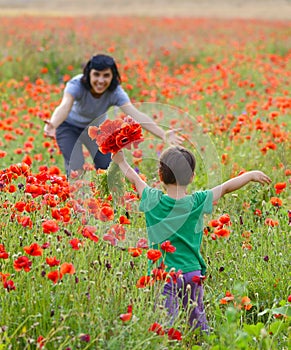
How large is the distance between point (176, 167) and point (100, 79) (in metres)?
2.68

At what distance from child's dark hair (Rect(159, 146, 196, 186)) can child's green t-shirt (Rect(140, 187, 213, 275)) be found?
88 mm

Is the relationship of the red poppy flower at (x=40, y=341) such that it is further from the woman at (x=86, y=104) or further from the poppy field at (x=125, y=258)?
the woman at (x=86, y=104)

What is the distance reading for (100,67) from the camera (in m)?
5.91

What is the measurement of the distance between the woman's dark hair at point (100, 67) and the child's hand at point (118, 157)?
Result: 2368mm

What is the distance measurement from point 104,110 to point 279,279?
2697 millimetres

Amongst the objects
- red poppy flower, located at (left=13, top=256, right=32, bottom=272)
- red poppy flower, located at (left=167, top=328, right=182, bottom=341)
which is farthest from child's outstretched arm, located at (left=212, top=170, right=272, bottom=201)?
red poppy flower, located at (left=13, top=256, right=32, bottom=272)

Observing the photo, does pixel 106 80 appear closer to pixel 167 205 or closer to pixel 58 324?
pixel 167 205

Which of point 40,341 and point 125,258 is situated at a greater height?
point 40,341

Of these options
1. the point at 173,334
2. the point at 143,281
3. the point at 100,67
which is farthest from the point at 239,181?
the point at 100,67

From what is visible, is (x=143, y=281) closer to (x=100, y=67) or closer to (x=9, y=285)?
(x=9, y=285)

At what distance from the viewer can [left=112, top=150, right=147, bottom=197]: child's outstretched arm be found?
3641 mm

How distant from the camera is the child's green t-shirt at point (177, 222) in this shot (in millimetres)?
3498

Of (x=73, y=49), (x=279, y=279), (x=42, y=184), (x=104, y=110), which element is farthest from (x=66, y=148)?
(x=73, y=49)

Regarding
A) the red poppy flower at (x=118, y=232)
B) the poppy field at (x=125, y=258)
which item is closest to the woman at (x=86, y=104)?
the poppy field at (x=125, y=258)
